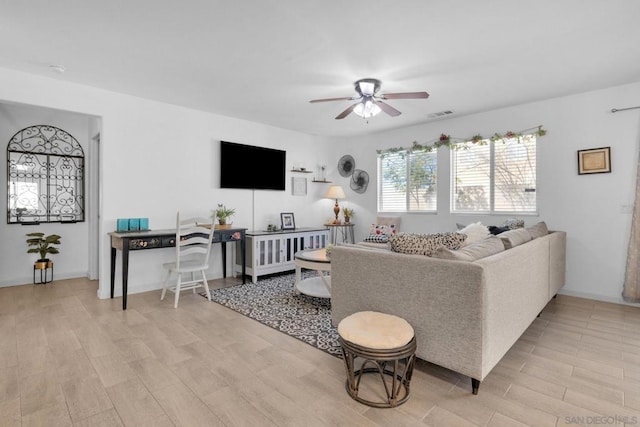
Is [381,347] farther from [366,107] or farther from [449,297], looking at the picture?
[366,107]

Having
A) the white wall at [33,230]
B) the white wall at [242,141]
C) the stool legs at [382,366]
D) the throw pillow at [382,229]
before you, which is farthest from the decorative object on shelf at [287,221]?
the stool legs at [382,366]

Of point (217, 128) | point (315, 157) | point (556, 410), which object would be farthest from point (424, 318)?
point (315, 157)

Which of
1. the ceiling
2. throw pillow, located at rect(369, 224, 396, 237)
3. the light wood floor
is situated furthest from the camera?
throw pillow, located at rect(369, 224, 396, 237)

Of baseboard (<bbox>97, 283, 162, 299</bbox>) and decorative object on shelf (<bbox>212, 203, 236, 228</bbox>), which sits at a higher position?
decorative object on shelf (<bbox>212, 203, 236, 228</bbox>)

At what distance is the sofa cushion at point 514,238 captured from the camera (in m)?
2.47

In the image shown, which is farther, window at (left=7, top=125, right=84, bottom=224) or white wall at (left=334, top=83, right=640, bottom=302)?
window at (left=7, top=125, right=84, bottom=224)

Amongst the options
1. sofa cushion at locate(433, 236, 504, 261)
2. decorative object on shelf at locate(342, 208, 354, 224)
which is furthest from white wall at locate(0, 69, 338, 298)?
sofa cushion at locate(433, 236, 504, 261)

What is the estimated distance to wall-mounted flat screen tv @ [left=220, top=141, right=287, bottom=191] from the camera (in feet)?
16.3

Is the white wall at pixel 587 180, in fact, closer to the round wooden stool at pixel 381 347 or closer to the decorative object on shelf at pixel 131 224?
the round wooden stool at pixel 381 347

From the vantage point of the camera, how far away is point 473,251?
6.63ft

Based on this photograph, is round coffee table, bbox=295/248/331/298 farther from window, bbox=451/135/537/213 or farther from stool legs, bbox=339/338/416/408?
window, bbox=451/135/537/213

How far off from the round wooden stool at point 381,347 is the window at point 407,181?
3687mm

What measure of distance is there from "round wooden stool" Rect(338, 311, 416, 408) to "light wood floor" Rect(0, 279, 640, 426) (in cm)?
8

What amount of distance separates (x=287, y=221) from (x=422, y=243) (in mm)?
3730
